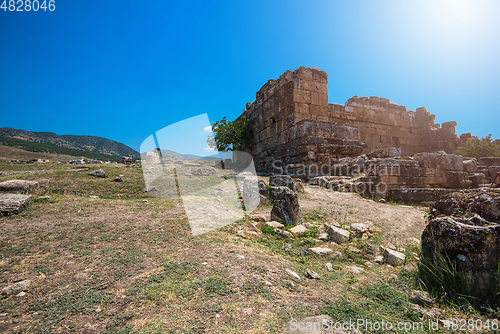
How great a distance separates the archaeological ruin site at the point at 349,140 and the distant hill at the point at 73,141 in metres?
72.2

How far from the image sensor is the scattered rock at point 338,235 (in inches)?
149

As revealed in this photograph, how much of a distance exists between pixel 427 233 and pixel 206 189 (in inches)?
219

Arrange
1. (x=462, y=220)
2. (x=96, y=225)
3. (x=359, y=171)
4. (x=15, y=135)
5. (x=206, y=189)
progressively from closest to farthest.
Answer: (x=462, y=220), (x=96, y=225), (x=206, y=189), (x=359, y=171), (x=15, y=135)

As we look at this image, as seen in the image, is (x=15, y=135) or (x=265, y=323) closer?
(x=265, y=323)

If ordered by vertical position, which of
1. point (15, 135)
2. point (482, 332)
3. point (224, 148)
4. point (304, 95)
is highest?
point (15, 135)

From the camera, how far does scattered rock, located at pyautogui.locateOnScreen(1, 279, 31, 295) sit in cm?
198

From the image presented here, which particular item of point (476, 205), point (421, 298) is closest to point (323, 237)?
point (421, 298)

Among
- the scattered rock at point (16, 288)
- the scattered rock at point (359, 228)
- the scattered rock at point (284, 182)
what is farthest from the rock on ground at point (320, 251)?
the scattered rock at point (16, 288)

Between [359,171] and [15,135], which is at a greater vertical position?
[15,135]

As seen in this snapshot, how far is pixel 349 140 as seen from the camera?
9.99m

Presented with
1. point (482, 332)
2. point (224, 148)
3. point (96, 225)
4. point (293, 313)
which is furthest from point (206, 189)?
point (224, 148)

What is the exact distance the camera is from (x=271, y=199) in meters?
5.82

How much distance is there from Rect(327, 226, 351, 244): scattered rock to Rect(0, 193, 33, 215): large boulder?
540 cm

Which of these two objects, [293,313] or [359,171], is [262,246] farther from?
[359,171]
